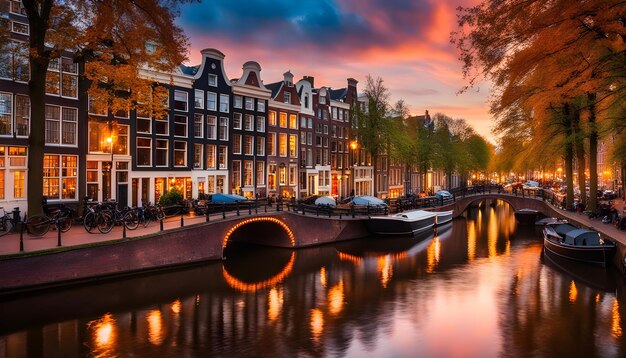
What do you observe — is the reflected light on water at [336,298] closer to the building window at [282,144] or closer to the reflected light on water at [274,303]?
the reflected light on water at [274,303]

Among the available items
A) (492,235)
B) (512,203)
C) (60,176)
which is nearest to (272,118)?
(60,176)

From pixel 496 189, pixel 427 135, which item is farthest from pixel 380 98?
pixel 496 189

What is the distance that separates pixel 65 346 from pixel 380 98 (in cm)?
4663

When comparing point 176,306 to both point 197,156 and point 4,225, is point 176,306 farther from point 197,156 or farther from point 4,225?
point 197,156

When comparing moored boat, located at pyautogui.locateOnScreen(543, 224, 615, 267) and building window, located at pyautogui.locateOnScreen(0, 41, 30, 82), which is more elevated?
building window, located at pyautogui.locateOnScreen(0, 41, 30, 82)

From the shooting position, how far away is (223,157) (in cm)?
4494

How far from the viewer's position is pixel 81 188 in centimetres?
3053

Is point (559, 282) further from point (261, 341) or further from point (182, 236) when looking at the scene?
point (182, 236)

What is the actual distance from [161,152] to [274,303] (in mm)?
22862

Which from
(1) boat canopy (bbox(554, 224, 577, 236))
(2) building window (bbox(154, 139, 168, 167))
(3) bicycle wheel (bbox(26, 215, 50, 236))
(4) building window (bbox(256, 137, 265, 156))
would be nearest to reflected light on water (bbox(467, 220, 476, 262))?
(1) boat canopy (bbox(554, 224, 577, 236))

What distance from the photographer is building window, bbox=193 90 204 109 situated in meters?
41.9

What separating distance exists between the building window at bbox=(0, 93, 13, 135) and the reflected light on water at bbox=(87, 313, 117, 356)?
1664 centimetres

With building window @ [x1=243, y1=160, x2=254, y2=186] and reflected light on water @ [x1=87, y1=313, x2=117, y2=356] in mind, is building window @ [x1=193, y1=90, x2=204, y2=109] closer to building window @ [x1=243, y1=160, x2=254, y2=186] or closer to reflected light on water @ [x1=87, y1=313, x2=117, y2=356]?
building window @ [x1=243, y1=160, x2=254, y2=186]

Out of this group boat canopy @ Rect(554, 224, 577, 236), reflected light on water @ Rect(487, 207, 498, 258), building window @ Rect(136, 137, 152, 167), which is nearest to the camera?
boat canopy @ Rect(554, 224, 577, 236)
